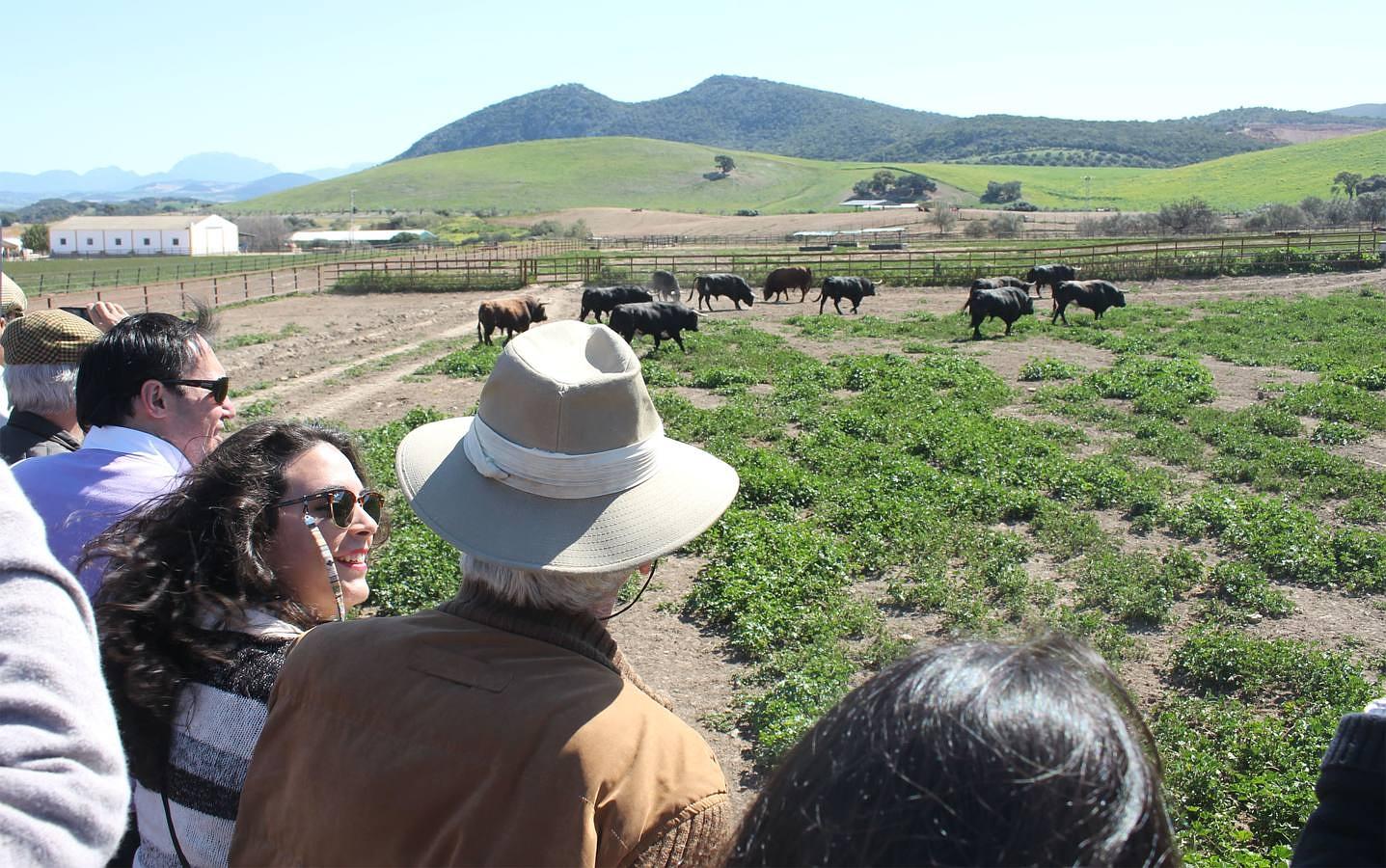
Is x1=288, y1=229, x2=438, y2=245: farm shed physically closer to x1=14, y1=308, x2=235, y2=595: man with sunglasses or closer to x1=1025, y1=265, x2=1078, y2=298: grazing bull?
x1=1025, y1=265, x2=1078, y2=298: grazing bull

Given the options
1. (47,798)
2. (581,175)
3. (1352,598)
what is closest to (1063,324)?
(1352,598)

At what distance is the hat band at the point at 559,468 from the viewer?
2123 millimetres

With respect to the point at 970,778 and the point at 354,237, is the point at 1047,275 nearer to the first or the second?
the point at 970,778

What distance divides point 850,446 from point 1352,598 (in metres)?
5.42

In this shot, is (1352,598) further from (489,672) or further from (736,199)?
(736,199)

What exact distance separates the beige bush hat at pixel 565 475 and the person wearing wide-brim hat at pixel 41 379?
118 inches

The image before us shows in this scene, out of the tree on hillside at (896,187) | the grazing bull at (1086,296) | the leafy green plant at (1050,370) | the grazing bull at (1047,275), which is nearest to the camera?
the leafy green plant at (1050,370)

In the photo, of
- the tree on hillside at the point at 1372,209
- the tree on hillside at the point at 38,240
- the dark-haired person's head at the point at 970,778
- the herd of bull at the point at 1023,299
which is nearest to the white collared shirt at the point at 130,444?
the dark-haired person's head at the point at 970,778

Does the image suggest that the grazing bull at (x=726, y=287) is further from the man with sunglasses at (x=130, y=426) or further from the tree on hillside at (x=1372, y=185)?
the tree on hillside at (x=1372, y=185)

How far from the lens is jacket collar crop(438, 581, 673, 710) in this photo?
6.75 ft

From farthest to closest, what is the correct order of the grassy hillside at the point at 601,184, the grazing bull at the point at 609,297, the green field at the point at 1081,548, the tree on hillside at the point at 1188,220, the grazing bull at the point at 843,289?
the grassy hillside at the point at 601,184 < the tree on hillside at the point at 1188,220 < the grazing bull at the point at 843,289 < the grazing bull at the point at 609,297 < the green field at the point at 1081,548

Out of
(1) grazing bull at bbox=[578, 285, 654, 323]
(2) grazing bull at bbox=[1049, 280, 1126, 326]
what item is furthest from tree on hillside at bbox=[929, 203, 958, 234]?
(1) grazing bull at bbox=[578, 285, 654, 323]

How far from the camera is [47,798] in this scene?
117cm

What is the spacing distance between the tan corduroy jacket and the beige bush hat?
185mm
